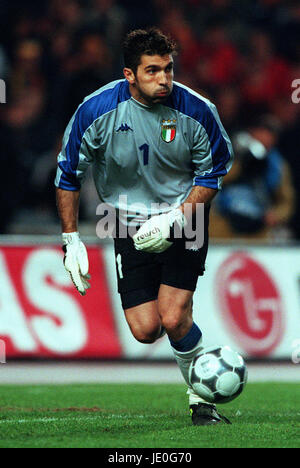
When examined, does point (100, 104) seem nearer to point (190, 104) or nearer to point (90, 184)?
point (190, 104)

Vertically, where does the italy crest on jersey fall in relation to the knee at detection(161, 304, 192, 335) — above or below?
above

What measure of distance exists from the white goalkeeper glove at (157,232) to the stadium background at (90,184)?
11.8 ft

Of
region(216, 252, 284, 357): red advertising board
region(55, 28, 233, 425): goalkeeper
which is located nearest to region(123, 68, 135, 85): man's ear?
region(55, 28, 233, 425): goalkeeper

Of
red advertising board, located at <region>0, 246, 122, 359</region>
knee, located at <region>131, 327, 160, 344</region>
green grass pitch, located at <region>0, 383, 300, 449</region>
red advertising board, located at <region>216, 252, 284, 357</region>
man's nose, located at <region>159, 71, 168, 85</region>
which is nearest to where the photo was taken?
green grass pitch, located at <region>0, 383, 300, 449</region>

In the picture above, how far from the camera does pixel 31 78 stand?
12180mm

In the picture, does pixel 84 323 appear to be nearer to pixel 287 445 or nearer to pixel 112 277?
pixel 112 277

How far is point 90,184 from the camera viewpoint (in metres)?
11.7

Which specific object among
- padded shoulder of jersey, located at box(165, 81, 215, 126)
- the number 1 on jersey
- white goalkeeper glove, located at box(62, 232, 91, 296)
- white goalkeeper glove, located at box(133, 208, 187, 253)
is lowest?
white goalkeeper glove, located at box(62, 232, 91, 296)

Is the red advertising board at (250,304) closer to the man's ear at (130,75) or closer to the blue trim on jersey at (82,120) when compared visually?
the blue trim on jersey at (82,120)

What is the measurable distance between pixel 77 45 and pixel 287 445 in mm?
7930

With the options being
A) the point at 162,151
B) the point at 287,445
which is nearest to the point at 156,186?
the point at 162,151

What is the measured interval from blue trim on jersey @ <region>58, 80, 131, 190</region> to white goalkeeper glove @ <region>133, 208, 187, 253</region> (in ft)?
1.89

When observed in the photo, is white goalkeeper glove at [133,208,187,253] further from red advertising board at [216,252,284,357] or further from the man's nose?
red advertising board at [216,252,284,357]

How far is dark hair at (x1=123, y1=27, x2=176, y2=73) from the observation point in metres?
6.18
